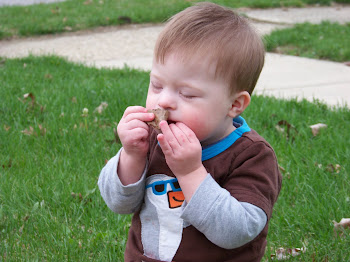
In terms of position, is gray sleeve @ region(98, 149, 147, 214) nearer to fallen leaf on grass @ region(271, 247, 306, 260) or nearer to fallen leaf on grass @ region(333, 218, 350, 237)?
fallen leaf on grass @ region(271, 247, 306, 260)

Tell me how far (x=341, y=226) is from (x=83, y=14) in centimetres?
628

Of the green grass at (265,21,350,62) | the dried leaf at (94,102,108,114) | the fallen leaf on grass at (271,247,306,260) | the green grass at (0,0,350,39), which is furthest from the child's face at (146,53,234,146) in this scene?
the green grass at (0,0,350,39)

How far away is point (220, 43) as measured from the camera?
1.66m

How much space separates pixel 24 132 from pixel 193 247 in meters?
2.07

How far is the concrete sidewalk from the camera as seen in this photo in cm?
470

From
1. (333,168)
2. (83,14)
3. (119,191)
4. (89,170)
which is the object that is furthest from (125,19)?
(119,191)

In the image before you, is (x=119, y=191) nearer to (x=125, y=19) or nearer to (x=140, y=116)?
(x=140, y=116)

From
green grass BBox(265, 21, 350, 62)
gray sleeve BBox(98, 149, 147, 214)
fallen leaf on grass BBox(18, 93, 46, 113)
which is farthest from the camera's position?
green grass BBox(265, 21, 350, 62)

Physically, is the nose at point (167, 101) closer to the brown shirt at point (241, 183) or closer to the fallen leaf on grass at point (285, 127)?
the brown shirt at point (241, 183)

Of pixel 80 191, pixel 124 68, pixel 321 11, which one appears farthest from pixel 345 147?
pixel 321 11

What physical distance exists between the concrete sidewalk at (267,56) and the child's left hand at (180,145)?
2777mm

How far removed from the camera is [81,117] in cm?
375

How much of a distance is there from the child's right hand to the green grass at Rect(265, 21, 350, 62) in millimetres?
4252

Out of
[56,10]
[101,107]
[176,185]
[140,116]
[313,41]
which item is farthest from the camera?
[56,10]
